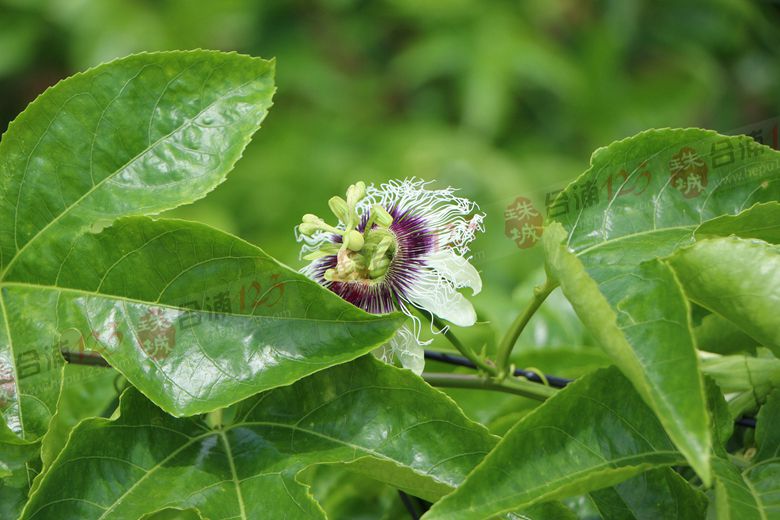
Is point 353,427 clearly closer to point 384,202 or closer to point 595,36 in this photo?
point 384,202

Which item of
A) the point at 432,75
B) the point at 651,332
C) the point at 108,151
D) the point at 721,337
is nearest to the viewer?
the point at 651,332

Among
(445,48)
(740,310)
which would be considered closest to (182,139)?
(740,310)

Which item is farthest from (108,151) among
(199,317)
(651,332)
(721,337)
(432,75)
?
(432,75)

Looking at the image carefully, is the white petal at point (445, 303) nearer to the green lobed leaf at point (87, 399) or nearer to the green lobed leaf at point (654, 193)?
the green lobed leaf at point (654, 193)

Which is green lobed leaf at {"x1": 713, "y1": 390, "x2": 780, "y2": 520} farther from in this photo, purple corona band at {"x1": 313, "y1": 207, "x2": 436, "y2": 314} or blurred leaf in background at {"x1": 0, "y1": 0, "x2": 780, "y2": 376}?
blurred leaf in background at {"x1": 0, "y1": 0, "x2": 780, "y2": 376}

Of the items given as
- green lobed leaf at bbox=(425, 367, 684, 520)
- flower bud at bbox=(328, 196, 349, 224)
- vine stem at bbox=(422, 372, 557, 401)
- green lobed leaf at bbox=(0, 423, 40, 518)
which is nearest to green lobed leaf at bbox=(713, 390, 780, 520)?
green lobed leaf at bbox=(425, 367, 684, 520)

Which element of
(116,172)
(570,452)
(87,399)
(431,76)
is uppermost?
(116,172)

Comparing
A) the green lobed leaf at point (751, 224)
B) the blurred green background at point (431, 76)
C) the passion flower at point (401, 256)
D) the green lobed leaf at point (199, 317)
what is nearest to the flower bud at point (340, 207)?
the passion flower at point (401, 256)

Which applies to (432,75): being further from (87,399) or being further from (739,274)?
(739,274)
